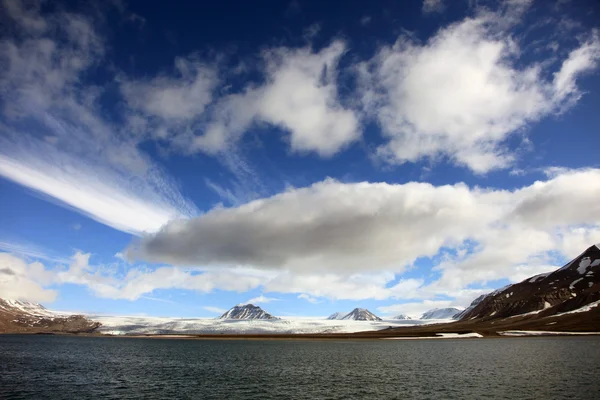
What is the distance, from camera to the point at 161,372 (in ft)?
259

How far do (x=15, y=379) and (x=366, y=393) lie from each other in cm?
5687

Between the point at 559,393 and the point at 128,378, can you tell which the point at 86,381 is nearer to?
the point at 128,378

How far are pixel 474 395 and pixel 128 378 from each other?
5648 cm

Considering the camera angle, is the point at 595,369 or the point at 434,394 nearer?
the point at 434,394

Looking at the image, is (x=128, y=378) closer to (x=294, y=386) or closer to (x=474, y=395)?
(x=294, y=386)

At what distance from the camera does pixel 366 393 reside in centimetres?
5362

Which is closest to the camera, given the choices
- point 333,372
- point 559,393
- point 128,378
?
point 559,393

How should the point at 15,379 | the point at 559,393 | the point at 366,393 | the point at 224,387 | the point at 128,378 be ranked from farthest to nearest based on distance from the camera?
the point at 128,378
the point at 15,379
the point at 224,387
the point at 366,393
the point at 559,393

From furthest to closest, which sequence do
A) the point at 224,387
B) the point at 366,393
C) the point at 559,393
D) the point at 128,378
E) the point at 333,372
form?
1. the point at 333,372
2. the point at 128,378
3. the point at 224,387
4. the point at 366,393
5. the point at 559,393

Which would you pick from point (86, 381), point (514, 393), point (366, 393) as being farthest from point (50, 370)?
point (514, 393)

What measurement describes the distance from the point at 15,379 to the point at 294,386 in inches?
1811

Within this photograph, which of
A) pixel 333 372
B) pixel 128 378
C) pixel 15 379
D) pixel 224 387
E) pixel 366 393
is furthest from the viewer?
pixel 333 372

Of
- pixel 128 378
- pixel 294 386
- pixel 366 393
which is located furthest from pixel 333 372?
pixel 128 378

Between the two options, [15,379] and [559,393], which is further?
[15,379]
